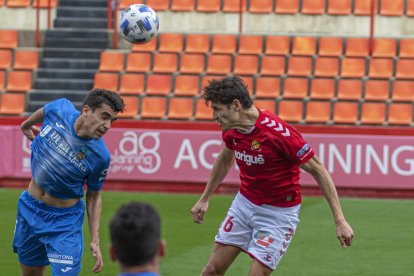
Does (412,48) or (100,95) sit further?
(412,48)

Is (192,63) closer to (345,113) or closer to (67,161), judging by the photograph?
(345,113)

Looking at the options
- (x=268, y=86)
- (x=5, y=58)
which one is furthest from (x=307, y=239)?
(x=5, y=58)

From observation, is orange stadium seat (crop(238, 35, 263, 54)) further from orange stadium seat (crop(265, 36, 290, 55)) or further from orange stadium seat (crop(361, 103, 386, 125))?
orange stadium seat (crop(361, 103, 386, 125))

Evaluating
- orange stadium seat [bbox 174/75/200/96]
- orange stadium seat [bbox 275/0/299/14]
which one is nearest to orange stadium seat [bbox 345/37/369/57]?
orange stadium seat [bbox 275/0/299/14]

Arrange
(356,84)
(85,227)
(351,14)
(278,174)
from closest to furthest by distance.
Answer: (278,174) → (85,227) → (356,84) → (351,14)

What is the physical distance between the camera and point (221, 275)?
7852 millimetres

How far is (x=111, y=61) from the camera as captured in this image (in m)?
23.0

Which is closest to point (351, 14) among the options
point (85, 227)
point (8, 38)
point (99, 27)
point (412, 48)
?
point (412, 48)

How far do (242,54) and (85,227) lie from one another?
29.6 feet

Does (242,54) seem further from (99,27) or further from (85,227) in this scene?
(85,227)

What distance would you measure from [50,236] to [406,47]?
16.0 metres

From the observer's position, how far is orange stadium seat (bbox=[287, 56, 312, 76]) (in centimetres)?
2208

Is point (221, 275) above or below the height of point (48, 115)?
below

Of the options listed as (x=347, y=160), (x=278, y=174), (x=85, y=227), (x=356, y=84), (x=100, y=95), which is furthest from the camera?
(x=356, y=84)
